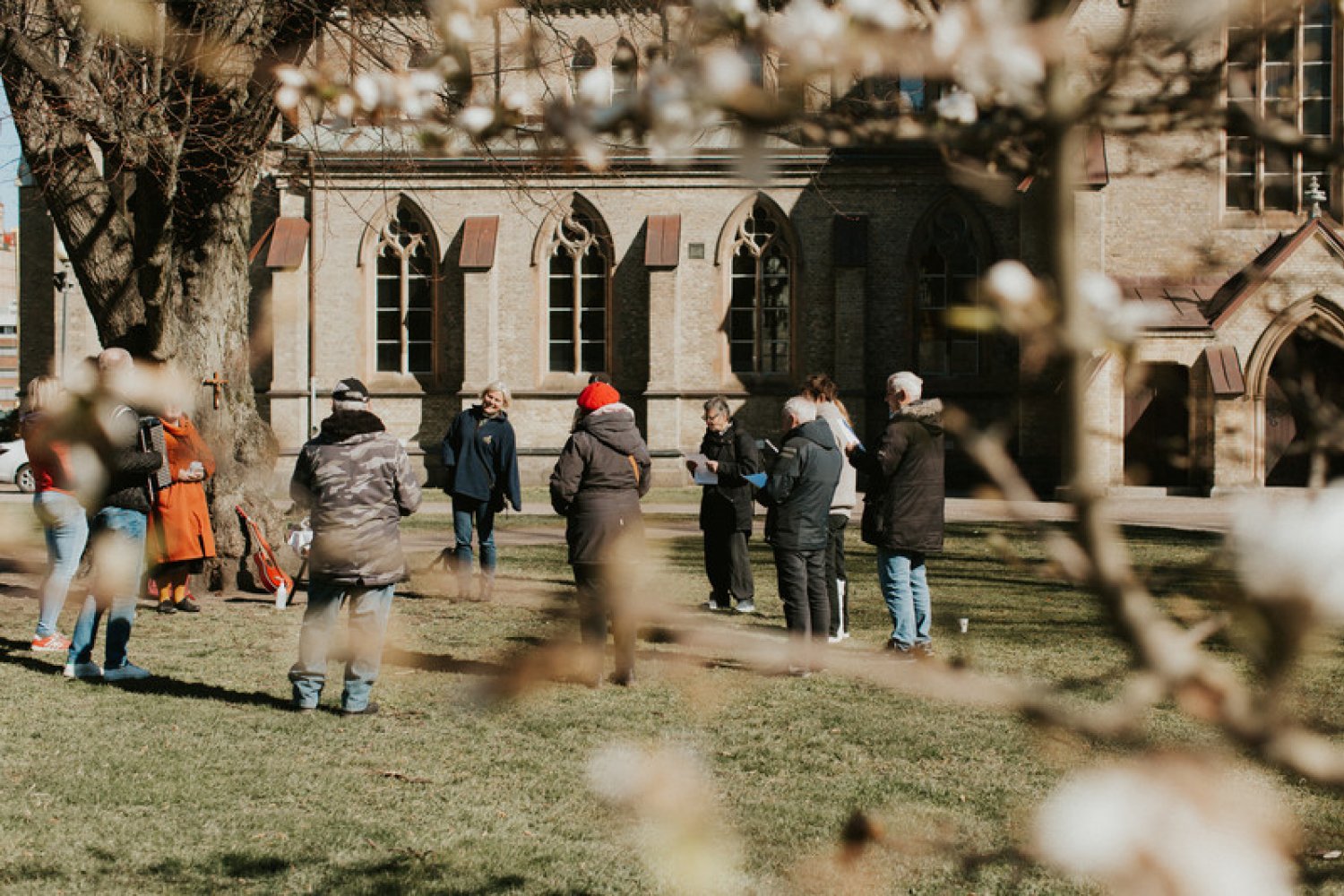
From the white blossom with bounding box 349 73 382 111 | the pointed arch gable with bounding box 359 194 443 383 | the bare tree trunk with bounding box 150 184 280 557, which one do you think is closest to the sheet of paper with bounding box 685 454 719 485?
the bare tree trunk with bounding box 150 184 280 557

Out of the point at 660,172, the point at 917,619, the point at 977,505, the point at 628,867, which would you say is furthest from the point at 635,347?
the point at 628,867

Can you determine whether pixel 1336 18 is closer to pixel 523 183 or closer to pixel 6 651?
pixel 6 651

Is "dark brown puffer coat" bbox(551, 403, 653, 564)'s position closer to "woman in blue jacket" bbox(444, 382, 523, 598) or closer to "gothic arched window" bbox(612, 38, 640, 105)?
"woman in blue jacket" bbox(444, 382, 523, 598)

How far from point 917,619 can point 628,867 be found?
4559 millimetres

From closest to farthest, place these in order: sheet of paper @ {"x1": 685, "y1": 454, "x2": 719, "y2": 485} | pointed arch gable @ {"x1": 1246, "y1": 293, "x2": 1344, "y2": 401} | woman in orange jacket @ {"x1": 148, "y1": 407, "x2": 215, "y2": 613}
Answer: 1. pointed arch gable @ {"x1": 1246, "y1": 293, "x2": 1344, "y2": 401}
2. sheet of paper @ {"x1": 685, "y1": 454, "x2": 719, "y2": 485}
3. woman in orange jacket @ {"x1": 148, "y1": 407, "x2": 215, "y2": 613}

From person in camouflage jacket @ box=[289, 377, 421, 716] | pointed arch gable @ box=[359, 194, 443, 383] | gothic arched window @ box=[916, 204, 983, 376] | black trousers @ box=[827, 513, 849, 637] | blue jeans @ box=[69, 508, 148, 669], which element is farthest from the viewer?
pointed arch gable @ box=[359, 194, 443, 383]

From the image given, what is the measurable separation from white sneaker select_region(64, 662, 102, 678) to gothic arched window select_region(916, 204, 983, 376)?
75.5ft

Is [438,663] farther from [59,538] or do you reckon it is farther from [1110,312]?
[1110,312]

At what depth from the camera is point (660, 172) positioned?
29.1 m

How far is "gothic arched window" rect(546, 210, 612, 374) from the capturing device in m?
29.7

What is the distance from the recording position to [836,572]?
31.4ft

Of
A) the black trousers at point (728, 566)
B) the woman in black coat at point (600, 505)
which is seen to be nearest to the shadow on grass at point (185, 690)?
the woman in black coat at point (600, 505)

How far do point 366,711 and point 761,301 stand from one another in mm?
23254

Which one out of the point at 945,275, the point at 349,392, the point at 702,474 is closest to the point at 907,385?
the point at 702,474
